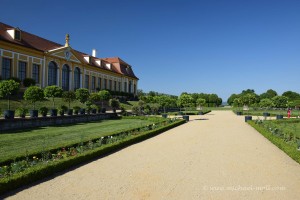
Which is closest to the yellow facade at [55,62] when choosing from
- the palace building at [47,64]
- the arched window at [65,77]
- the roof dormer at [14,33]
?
the palace building at [47,64]

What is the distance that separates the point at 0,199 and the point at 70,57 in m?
33.4

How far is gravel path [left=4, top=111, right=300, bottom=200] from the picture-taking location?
226 inches

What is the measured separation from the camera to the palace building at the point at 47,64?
2791cm

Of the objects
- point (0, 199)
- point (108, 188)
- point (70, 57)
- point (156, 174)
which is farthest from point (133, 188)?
point (70, 57)

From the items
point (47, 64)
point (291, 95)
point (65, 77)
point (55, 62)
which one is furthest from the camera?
point (291, 95)

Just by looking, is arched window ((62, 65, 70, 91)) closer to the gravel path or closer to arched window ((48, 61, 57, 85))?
arched window ((48, 61, 57, 85))

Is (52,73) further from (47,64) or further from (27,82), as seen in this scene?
(27,82)

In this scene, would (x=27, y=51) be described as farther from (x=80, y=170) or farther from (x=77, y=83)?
(x=80, y=170)

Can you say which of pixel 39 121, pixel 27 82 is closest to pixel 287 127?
Answer: pixel 39 121

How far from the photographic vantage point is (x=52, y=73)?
34.3 meters

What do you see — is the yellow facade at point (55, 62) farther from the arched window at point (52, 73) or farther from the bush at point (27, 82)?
the bush at point (27, 82)

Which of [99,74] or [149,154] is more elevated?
[99,74]

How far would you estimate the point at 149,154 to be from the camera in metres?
9.82

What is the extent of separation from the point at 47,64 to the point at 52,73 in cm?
157
